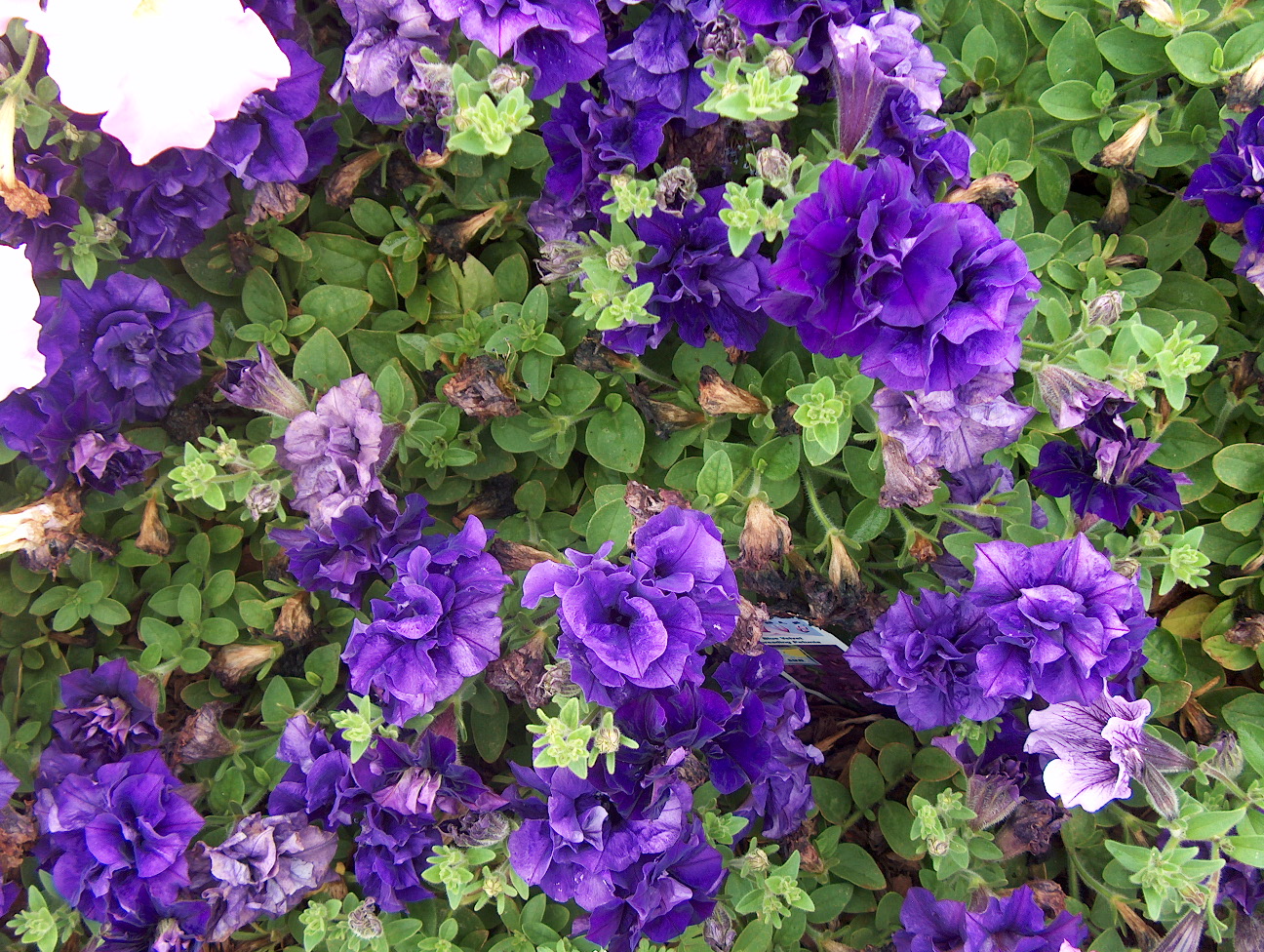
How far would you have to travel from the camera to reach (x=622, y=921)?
62.4 inches

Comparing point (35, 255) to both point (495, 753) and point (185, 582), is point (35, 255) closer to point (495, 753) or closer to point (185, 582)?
point (185, 582)

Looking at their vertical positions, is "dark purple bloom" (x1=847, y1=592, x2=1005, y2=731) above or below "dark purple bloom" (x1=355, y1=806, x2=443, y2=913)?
above

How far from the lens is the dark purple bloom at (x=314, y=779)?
1.62m

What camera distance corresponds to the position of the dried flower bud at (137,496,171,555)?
183 cm

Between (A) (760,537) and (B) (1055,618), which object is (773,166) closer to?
(A) (760,537)

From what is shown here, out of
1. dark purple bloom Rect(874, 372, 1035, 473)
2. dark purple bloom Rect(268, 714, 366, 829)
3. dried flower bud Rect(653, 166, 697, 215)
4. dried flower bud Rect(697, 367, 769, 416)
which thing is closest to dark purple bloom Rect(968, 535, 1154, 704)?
dark purple bloom Rect(874, 372, 1035, 473)

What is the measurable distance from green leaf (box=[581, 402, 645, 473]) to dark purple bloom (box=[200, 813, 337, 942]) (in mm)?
877

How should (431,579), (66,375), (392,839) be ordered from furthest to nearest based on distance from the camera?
1. (66,375)
2. (392,839)
3. (431,579)

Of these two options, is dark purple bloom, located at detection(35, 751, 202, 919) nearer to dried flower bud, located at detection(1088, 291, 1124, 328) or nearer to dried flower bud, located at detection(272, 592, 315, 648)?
dried flower bud, located at detection(272, 592, 315, 648)

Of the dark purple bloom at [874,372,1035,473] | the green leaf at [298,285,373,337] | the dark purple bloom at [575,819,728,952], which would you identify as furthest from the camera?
the green leaf at [298,285,373,337]

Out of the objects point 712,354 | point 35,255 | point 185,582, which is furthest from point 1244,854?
point 35,255

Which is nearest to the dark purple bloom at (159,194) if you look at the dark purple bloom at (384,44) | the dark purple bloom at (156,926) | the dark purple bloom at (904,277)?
the dark purple bloom at (384,44)

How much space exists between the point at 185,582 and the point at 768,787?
1.27m

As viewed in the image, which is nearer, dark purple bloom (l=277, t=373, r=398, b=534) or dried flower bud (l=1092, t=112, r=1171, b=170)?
dark purple bloom (l=277, t=373, r=398, b=534)
